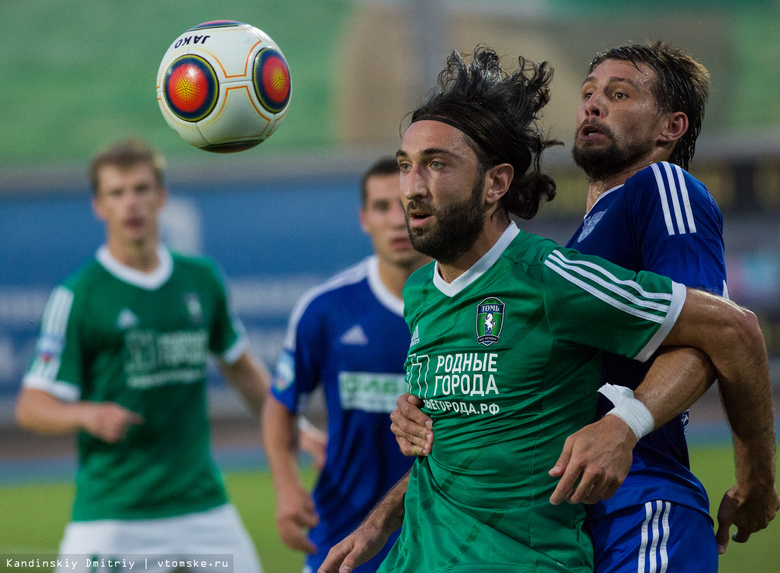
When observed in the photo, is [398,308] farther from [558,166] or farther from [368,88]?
[368,88]

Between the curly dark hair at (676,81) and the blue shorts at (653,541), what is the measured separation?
4.21 ft

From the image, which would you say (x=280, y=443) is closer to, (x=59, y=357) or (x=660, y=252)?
(x=59, y=357)

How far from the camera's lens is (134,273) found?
242 inches

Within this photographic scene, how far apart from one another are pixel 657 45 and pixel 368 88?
57.4ft

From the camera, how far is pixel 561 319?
281 centimetres

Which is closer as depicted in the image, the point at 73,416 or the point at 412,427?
the point at 412,427

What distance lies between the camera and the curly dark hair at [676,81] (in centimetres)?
349

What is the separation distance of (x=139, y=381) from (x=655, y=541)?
3.72 m

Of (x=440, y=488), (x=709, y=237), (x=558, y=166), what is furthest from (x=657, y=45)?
(x=558, y=166)

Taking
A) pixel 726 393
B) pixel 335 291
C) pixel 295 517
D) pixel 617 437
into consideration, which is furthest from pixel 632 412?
pixel 335 291

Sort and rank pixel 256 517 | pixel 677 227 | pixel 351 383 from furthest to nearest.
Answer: pixel 256 517 → pixel 351 383 → pixel 677 227

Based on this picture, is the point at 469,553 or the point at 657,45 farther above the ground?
the point at 657,45

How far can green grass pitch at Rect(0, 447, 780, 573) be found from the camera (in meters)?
7.62

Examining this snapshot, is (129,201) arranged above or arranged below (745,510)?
above
